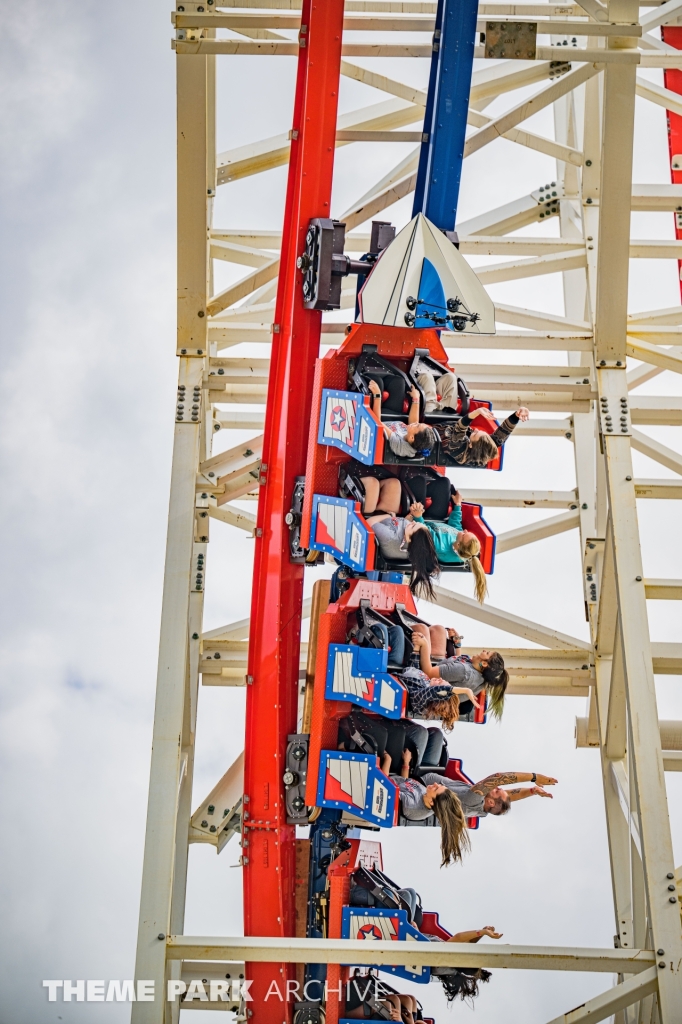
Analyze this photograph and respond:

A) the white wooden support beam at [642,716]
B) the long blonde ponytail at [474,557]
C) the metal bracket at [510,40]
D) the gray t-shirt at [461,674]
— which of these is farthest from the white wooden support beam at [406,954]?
the metal bracket at [510,40]

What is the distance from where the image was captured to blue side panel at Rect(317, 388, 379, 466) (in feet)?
23.5

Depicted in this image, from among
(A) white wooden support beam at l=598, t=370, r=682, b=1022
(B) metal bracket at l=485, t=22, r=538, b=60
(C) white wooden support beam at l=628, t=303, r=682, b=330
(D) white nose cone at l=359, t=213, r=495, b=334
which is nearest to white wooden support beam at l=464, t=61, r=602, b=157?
(B) metal bracket at l=485, t=22, r=538, b=60

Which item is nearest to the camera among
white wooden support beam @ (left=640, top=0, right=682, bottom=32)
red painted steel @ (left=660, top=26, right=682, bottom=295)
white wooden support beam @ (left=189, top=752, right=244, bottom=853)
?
white wooden support beam @ (left=189, top=752, right=244, bottom=853)

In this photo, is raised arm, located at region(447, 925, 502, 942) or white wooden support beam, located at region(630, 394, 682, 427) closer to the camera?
raised arm, located at region(447, 925, 502, 942)

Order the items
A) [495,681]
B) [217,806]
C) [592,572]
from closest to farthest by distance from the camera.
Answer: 1. [495,681]
2. [217,806]
3. [592,572]

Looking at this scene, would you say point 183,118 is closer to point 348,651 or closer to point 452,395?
point 452,395

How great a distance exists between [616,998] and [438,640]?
2.10m

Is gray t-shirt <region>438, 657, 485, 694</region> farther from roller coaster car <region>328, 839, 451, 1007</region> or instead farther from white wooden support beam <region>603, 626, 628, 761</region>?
white wooden support beam <region>603, 626, 628, 761</region>

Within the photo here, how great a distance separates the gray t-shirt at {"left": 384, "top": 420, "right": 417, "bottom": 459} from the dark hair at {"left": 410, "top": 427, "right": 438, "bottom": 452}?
4 centimetres

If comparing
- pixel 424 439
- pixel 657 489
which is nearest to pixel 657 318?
pixel 657 489

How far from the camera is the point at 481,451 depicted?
725cm

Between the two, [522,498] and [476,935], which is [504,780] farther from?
[522,498]

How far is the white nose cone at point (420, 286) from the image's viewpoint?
7305 mm

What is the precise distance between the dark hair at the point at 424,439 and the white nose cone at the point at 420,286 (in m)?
0.64
